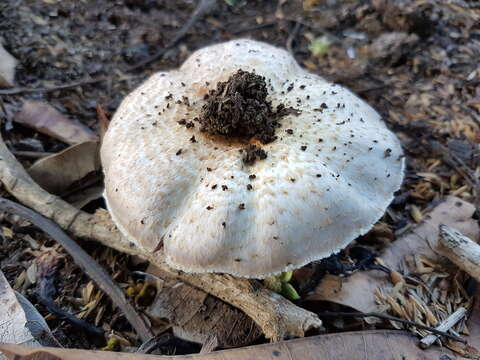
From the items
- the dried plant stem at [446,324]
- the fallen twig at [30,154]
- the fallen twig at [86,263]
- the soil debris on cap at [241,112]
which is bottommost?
the dried plant stem at [446,324]

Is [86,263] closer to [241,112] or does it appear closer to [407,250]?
[241,112]

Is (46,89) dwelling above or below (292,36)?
above

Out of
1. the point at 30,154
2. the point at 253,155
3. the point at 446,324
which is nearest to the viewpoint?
the point at 253,155

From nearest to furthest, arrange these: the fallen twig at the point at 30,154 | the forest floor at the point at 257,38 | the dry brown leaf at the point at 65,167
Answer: the forest floor at the point at 257,38, the dry brown leaf at the point at 65,167, the fallen twig at the point at 30,154

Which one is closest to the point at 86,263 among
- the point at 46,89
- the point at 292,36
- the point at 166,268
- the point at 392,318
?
the point at 166,268

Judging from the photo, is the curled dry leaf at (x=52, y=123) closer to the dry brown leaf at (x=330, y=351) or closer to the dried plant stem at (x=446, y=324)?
the dry brown leaf at (x=330, y=351)

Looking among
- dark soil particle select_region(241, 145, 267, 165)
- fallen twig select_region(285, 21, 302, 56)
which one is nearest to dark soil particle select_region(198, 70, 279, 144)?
dark soil particle select_region(241, 145, 267, 165)

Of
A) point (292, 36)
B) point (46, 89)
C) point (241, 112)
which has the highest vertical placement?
point (241, 112)

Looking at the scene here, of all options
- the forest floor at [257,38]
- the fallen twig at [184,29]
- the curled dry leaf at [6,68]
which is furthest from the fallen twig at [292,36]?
the curled dry leaf at [6,68]
